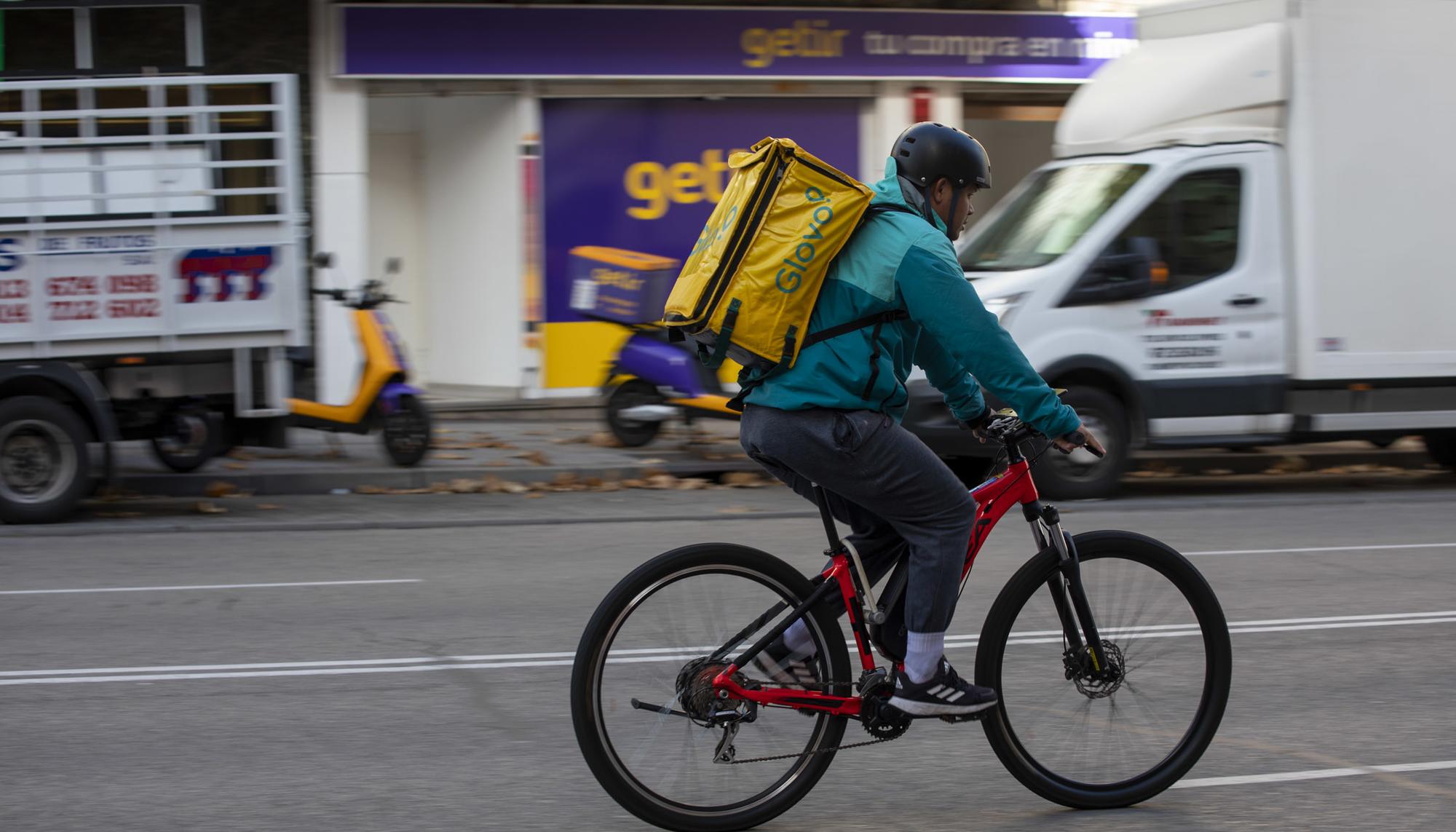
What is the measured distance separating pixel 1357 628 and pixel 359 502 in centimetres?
641

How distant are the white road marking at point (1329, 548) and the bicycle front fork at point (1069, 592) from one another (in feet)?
14.1

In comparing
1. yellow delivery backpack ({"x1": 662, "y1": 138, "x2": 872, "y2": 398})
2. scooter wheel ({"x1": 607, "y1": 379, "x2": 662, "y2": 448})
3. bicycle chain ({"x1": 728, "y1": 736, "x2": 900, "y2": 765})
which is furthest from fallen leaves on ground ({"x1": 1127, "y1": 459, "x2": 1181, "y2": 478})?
yellow delivery backpack ({"x1": 662, "y1": 138, "x2": 872, "y2": 398})

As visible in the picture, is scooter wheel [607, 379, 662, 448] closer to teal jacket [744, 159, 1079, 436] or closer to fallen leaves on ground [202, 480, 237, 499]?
fallen leaves on ground [202, 480, 237, 499]

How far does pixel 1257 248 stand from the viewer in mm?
10531

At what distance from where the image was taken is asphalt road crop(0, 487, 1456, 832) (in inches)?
170

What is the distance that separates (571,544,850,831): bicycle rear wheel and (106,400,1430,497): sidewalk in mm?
7210

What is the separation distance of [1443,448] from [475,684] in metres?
9.08

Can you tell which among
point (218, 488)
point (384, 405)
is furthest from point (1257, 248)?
point (218, 488)

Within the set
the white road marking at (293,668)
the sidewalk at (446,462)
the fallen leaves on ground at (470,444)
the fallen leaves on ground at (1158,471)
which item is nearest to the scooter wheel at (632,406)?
the sidewalk at (446,462)

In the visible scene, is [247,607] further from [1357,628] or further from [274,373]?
[1357,628]

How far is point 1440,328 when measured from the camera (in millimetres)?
10867

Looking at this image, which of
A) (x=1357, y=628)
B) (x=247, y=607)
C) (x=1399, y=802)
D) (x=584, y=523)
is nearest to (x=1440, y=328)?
(x=1357, y=628)

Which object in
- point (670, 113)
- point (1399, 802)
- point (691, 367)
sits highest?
point (670, 113)

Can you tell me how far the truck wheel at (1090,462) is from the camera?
10.3m
